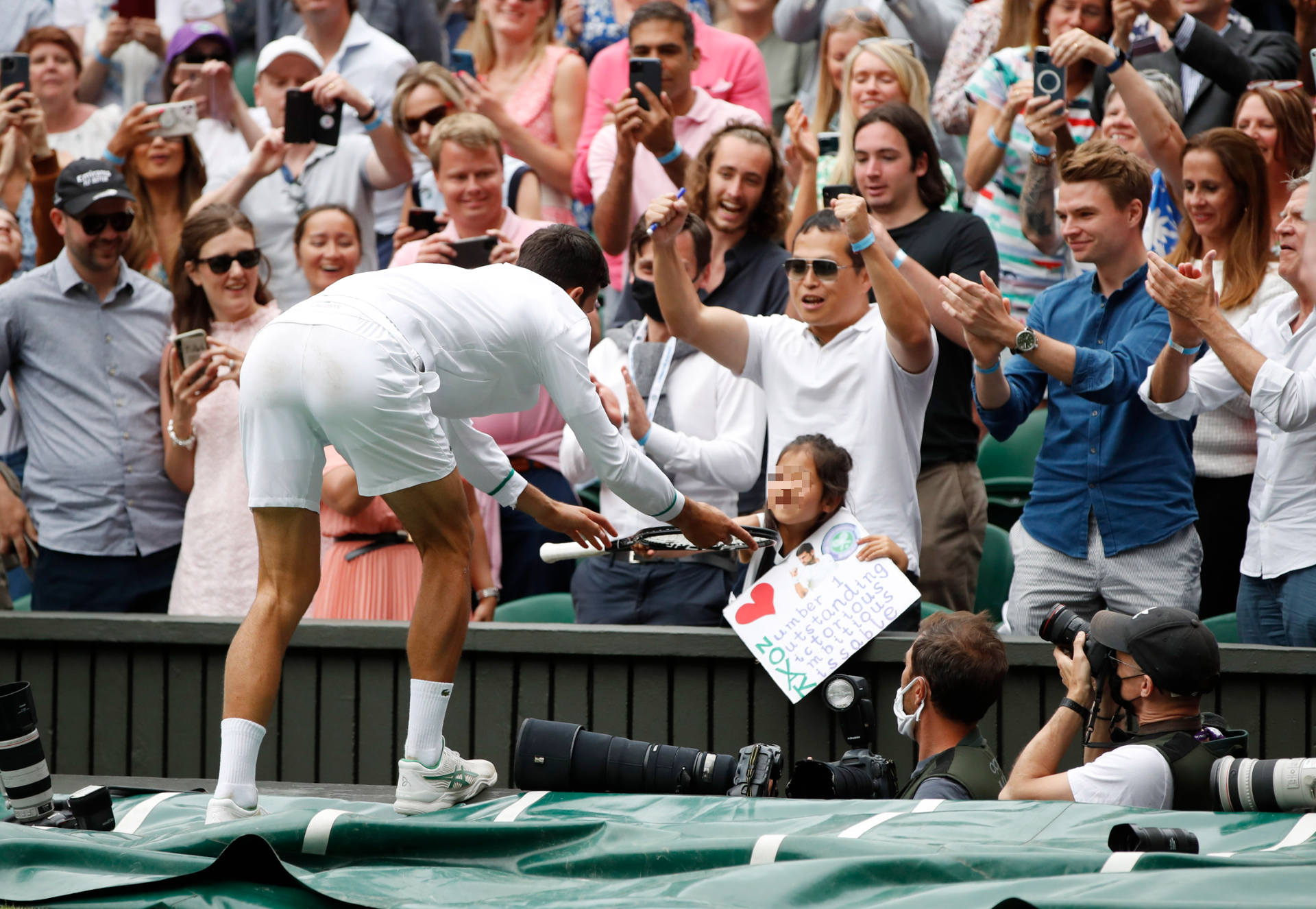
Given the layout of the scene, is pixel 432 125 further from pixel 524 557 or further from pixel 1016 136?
pixel 1016 136

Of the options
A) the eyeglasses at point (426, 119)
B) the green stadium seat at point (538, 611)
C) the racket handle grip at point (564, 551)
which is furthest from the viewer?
→ the eyeglasses at point (426, 119)

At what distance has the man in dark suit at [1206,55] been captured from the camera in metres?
6.10

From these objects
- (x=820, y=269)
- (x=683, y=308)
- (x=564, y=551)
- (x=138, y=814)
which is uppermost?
(x=820, y=269)

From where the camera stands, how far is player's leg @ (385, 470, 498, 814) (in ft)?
13.2

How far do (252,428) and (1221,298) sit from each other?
3.38 m

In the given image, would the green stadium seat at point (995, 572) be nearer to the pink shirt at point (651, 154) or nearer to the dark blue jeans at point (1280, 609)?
the dark blue jeans at point (1280, 609)

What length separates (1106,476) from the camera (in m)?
5.02

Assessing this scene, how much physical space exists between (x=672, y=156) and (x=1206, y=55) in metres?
2.16

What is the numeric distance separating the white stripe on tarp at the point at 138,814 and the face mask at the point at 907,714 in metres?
2.02

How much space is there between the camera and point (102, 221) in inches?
246

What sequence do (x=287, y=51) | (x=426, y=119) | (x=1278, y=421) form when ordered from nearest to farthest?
(x=1278, y=421), (x=426, y=119), (x=287, y=51)

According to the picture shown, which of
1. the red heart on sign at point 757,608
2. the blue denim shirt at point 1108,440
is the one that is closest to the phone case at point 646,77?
the blue denim shirt at point 1108,440

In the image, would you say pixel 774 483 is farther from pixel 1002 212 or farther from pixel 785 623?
pixel 1002 212

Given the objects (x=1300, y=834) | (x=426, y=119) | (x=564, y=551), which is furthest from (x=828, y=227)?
(x=1300, y=834)
